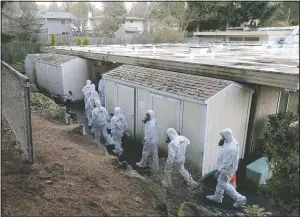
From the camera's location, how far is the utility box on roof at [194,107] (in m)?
6.59

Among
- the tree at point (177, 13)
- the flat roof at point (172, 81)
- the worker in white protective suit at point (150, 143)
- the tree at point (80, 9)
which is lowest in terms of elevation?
the worker in white protective suit at point (150, 143)

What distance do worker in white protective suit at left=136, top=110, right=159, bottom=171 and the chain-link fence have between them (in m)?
2.92

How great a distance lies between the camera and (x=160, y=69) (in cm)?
934

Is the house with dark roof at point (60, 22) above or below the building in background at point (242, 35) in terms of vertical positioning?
above

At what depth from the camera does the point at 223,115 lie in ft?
22.4

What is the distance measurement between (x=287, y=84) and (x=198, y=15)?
27.1m

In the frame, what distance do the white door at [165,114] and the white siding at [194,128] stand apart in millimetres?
281

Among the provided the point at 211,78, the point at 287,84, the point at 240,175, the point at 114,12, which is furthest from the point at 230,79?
the point at 114,12

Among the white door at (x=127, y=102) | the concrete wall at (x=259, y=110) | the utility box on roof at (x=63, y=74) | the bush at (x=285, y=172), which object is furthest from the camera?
the utility box on roof at (x=63, y=74)

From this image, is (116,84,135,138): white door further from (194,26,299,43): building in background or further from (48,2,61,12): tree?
(48,2,61,12): tree

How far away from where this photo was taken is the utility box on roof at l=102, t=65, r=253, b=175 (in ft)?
21.6

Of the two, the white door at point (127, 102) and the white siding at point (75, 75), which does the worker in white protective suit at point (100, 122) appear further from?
the white siding at point (75, 75)

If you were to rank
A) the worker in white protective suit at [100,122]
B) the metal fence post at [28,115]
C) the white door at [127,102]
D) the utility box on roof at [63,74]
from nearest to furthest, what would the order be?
1. the metal fence post at [28,115]
2. the worker in white protective suit at [100,122]
3. the white door at [127,102]
4. the utility box on roof at [63,74]

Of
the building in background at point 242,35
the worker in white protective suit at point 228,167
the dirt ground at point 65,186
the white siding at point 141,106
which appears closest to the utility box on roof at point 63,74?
the white siding at point 141,106
